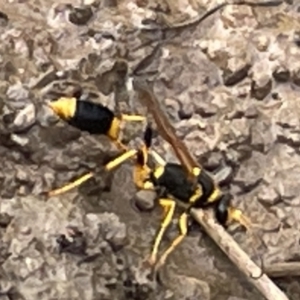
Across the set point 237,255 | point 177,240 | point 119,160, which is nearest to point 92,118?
point 119,160

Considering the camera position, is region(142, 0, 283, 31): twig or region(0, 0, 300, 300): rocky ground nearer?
region(0, 0, 300, 300): rocky ground

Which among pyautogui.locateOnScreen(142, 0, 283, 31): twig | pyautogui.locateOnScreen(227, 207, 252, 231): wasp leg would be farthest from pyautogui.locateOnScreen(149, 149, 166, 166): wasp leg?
pyautogui.locateOnScreen(142, 0, 283, 31): twig

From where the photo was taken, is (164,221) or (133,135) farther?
(133,135)

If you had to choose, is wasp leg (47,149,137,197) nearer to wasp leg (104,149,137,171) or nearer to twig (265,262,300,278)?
wasp leg (104,149,137,171)

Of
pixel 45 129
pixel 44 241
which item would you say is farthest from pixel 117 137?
pixel 44 241

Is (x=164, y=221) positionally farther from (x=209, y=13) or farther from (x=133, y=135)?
(x=209, y=13)

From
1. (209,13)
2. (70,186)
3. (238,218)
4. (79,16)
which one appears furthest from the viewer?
(209,13)
